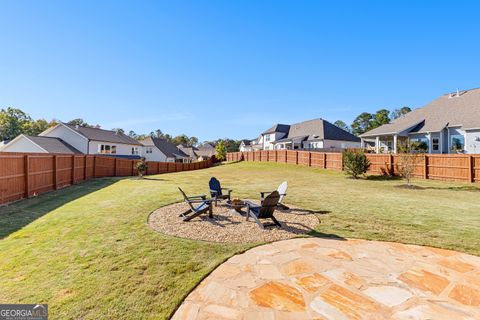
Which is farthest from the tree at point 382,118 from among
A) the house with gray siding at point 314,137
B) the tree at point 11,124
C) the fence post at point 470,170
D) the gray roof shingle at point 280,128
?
the tree at point 11,124

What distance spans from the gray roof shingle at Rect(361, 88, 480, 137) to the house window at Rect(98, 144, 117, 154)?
3401 cm

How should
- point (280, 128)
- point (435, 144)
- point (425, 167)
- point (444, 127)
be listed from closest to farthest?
point (425, 167) < point (444, 127) < point (435, 144) < point (280, 128)

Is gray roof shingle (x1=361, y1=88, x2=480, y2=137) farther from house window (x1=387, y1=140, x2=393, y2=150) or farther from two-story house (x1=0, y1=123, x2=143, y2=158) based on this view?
two-story house (x1=0, y1=123, x2=143, y2=158)

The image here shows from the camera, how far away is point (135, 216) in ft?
21.9

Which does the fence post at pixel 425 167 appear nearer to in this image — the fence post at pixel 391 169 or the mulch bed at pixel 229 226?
the fence post at pixel 391 169

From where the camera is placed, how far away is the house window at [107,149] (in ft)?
108

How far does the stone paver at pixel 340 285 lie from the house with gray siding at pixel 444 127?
2058 centimetres

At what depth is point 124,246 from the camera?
14.9 feet

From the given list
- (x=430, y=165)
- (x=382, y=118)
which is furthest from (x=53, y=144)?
(x=382, y=118)

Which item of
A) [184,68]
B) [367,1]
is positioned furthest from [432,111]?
[184,68]

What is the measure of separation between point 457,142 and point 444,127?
5.35 ft

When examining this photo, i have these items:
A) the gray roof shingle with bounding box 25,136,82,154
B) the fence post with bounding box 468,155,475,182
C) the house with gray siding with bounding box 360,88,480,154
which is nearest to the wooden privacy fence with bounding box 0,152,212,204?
the gray roof shingle with bounding box 25,136,82,154

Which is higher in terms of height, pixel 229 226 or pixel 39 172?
pixel 39 172

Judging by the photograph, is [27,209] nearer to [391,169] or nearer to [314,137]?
[391,169]
